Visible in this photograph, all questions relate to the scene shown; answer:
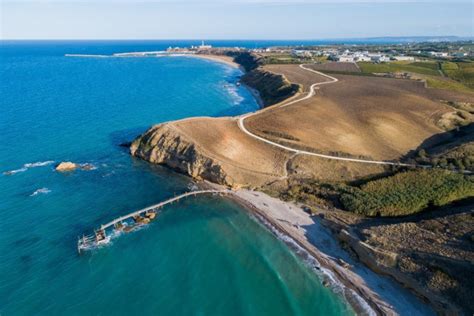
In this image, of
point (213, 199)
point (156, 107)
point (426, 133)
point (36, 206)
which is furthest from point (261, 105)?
point (36, 206)

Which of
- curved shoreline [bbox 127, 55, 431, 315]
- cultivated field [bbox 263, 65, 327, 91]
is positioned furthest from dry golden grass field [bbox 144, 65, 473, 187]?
cultivated field [bbox 263, 65, 327, 91]

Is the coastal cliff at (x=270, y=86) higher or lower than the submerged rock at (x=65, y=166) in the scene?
higher

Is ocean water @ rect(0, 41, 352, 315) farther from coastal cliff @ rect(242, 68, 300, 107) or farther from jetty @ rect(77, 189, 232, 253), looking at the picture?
coastal cliff @ rect(242, 68, 300, 107)

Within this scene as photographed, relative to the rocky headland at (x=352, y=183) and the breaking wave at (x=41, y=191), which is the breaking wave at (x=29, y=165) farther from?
the rocky headland at (x=352, y=183)

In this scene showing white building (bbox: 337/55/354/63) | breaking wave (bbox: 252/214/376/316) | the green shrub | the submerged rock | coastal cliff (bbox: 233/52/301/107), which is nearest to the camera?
breaking wave (bbox: 252/214/376/316)

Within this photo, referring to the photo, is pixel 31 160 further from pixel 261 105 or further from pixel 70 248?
pixel 261 105

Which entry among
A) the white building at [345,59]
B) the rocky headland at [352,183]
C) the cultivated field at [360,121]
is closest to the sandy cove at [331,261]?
the rocky headland at [352,183]
